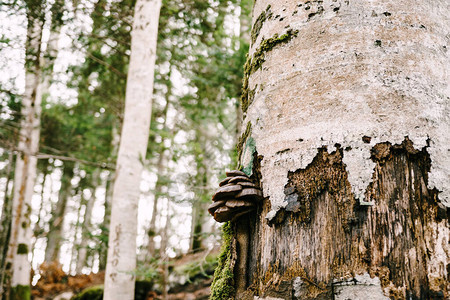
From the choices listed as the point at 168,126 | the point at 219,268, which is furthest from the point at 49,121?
the point at 219,268

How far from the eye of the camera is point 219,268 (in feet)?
4.24

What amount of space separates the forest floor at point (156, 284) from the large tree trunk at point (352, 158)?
18.7ft

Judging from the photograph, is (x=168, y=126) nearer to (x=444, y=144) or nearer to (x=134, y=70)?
(x=134, y=70)

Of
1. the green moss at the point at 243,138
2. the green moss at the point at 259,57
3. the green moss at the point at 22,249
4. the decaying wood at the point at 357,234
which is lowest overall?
the green moss at the point at 22,249

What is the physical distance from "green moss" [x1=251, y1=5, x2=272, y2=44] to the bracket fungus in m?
0.59

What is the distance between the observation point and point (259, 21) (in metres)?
1.37

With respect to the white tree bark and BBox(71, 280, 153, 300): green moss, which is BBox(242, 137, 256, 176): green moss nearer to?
the white tree bark

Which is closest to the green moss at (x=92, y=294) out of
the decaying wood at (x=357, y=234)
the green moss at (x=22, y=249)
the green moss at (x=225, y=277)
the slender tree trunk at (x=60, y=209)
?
the green moss at (x=22, y=249)

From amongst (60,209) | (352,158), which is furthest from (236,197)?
(60,209)

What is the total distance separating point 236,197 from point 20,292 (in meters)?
8.74

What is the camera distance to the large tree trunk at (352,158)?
2.76 feet

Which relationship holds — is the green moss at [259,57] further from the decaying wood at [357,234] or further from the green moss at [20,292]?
the green moss at [20,292]

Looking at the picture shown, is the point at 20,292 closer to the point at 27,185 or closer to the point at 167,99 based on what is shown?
the point at 27,185

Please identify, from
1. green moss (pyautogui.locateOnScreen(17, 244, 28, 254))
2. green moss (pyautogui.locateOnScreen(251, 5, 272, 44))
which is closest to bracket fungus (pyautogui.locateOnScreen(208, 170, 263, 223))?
green moss (pyautogui.locateOnScreen(251, 5, 272, 44))
